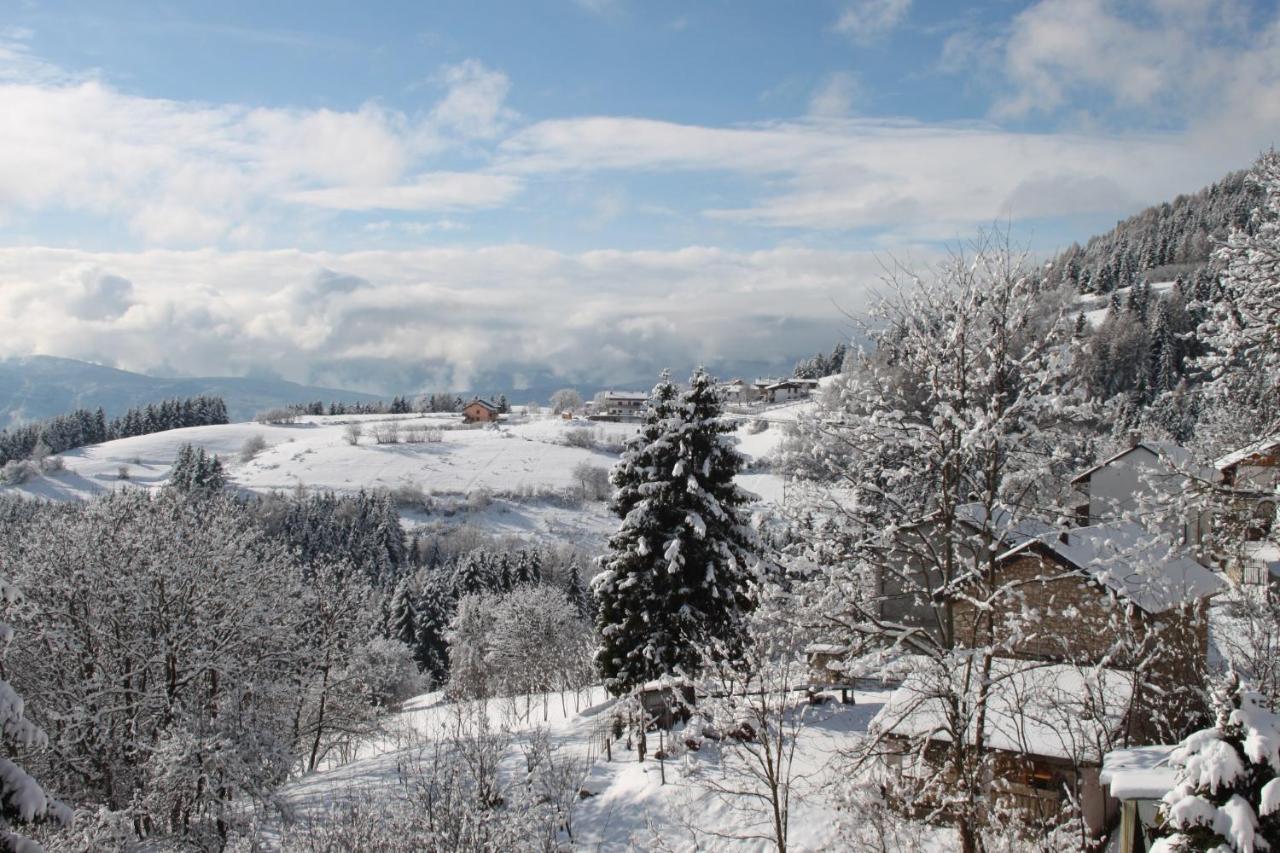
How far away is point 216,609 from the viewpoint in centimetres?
2502

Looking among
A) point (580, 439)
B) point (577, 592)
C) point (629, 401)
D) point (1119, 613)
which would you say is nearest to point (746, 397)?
point (629, 401)

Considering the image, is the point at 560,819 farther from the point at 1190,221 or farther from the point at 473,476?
the point at 1190,221

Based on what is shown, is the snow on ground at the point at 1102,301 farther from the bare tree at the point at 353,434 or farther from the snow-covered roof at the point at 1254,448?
the snow-covered roof at the point at 1254,448

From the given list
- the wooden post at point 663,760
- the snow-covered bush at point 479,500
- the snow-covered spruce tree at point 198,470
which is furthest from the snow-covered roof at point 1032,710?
the snow-covered spruce tree at point 198,470

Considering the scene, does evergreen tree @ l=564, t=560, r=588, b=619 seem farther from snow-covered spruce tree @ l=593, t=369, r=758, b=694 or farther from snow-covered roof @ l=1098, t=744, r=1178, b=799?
snow-covered roof @ l=1098, t=744, r=1178, b=799

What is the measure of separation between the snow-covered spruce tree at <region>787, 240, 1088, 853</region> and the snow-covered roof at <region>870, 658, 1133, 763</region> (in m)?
0.31

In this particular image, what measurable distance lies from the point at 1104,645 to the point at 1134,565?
948 cm

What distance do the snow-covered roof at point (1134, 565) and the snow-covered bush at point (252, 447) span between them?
444 ft

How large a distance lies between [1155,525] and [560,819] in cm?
976

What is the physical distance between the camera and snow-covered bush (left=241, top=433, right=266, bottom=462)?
13254 centimetres

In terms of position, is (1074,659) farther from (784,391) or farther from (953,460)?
(784,391)

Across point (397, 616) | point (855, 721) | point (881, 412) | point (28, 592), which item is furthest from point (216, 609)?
point (397, 616)

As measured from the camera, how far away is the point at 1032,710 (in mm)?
16125

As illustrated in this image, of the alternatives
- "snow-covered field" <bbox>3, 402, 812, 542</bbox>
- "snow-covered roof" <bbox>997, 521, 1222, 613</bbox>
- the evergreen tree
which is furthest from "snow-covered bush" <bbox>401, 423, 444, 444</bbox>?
"snow-covered roof" <bbox>997, 521, 1222, 613</bbox>
